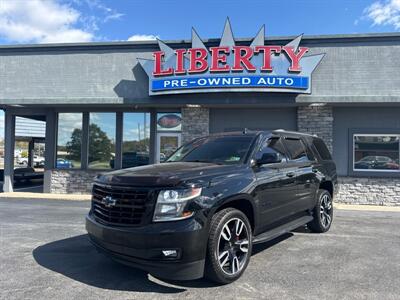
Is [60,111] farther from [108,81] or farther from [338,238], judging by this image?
[338,238]

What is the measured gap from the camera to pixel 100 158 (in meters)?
14.5

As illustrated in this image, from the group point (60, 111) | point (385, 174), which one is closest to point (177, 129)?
point (60, 111)

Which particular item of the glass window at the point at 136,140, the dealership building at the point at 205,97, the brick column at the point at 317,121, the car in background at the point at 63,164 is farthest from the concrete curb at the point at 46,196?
the brick column at the point at 317,121

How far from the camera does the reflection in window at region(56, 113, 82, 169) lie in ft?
48.0

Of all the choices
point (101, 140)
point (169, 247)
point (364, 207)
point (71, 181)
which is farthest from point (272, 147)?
point (71, 181)

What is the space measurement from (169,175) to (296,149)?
3.15 m

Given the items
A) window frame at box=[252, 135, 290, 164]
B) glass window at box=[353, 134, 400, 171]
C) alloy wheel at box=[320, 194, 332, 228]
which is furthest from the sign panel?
window frame at box=[252, 135, 290, 164]

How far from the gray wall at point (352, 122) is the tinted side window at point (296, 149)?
266 inches

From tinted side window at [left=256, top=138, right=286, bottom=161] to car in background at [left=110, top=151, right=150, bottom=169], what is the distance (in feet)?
28.5

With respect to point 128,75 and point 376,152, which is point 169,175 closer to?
point 128,75

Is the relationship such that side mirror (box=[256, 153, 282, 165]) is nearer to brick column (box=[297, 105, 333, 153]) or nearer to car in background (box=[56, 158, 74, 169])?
brick column (box=[297, 105, 333, 153])

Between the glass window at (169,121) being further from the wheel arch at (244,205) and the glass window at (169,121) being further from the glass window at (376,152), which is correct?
the wheel arch at (244,205)

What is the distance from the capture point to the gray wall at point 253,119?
1334 centimetres

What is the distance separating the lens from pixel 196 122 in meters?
13.7
